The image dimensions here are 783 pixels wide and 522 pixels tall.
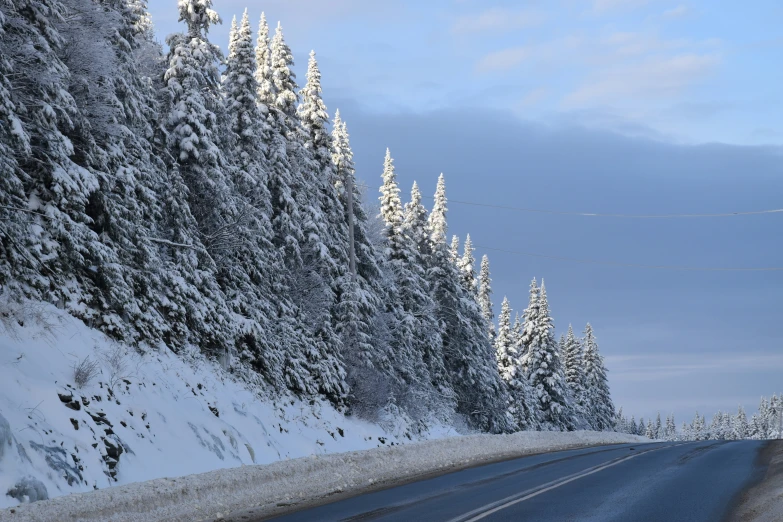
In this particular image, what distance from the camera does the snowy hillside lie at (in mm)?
11297

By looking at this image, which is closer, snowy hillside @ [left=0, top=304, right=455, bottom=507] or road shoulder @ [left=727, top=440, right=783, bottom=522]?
road shoulder @ [left=727, top=440, right=783, bottom=522]

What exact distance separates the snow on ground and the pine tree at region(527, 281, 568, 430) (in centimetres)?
3784

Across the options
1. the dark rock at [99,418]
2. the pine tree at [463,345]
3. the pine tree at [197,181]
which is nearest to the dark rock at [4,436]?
the dark rock at [99,418]

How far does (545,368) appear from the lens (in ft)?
201

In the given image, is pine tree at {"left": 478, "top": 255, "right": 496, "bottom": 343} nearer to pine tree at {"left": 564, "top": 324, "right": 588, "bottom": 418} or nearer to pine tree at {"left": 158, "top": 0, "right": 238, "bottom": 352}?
pine tree at {"left": 564, "top": 324, "right": 588, "bottom": 418}

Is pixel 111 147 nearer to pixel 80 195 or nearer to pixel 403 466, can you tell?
pixel 80 195

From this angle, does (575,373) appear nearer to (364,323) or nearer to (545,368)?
(545,368)

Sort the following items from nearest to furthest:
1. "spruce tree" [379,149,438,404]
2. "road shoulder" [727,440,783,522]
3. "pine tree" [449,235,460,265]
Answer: "road shoulder" [727,440,783,522] < "spruce tree" [379,149,438,404] < "pine tree" [449,235,460,265]

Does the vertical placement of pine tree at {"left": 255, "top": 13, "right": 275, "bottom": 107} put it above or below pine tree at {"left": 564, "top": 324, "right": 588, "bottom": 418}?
above

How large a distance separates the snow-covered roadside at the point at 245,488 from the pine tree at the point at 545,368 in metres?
39.7

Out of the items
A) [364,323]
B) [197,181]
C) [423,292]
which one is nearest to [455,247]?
[423,292]

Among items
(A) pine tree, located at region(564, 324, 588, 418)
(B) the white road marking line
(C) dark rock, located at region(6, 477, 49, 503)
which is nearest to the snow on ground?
(C) dark rock, located at region(6, 477, 49, 503)

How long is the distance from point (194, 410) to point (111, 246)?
188 inches

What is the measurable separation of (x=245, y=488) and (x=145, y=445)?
11.7 feet
